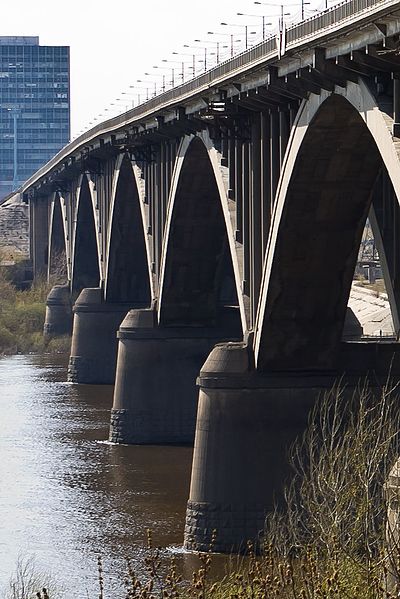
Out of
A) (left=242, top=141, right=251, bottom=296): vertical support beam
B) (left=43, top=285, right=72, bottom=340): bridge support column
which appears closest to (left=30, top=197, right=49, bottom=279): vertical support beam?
Answer: (left=43, top=285, right=72, bottom=340): bridge support column

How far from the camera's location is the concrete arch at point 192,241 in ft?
168

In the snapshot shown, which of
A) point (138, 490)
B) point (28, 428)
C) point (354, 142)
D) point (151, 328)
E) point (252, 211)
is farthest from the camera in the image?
point (28, 428)

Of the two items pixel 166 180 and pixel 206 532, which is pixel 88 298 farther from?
pixel 206 532

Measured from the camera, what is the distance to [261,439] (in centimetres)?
3597

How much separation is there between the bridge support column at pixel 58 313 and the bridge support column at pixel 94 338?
18.4m

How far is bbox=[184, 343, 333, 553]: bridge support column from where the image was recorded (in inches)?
1409

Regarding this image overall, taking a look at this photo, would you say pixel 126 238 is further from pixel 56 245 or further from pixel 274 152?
pixel 56 245

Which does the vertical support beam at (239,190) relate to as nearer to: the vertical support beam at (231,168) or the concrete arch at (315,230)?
the vertical support beam at (231,168)

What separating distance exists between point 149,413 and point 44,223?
7083 cm

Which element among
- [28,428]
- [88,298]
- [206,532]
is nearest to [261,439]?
[206,532]

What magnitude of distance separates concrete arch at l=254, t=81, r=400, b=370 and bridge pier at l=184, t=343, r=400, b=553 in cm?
58

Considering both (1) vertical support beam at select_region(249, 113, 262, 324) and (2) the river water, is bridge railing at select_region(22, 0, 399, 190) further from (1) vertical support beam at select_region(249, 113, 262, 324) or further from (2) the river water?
(2) the river water

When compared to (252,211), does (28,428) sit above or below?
below

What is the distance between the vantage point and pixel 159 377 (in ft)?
181
